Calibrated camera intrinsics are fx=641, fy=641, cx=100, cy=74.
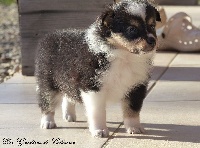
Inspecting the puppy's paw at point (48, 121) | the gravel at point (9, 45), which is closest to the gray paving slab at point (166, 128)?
the puppy's paw at point (48, 121)

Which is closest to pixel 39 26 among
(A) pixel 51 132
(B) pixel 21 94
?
(B) pixel 21 94

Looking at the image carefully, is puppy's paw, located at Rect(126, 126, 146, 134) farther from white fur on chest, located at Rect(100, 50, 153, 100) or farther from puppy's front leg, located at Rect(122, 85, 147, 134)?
white fur on chest, located at Rect(100, 50, 153, 100)

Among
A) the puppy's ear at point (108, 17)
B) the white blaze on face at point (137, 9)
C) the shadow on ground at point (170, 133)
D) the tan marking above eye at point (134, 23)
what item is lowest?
the shadow on ground at point (170, 133)

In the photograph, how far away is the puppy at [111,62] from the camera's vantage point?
5434 millimetres

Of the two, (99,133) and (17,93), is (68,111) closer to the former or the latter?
(99,133)

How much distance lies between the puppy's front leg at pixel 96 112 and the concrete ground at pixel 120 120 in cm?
8

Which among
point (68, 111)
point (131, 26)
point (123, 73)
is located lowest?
point (68, 111)

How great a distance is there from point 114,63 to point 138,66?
0.22 m

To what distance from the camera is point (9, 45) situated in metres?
12.9

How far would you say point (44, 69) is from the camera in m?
6.15

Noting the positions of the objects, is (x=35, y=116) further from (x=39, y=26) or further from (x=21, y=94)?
(x=39, y=26)

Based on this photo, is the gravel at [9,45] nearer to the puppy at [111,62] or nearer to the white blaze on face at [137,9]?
the puppy at [111,62]

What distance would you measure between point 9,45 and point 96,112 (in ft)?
24.7

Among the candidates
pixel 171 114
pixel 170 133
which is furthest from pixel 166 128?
pixel 171 114
